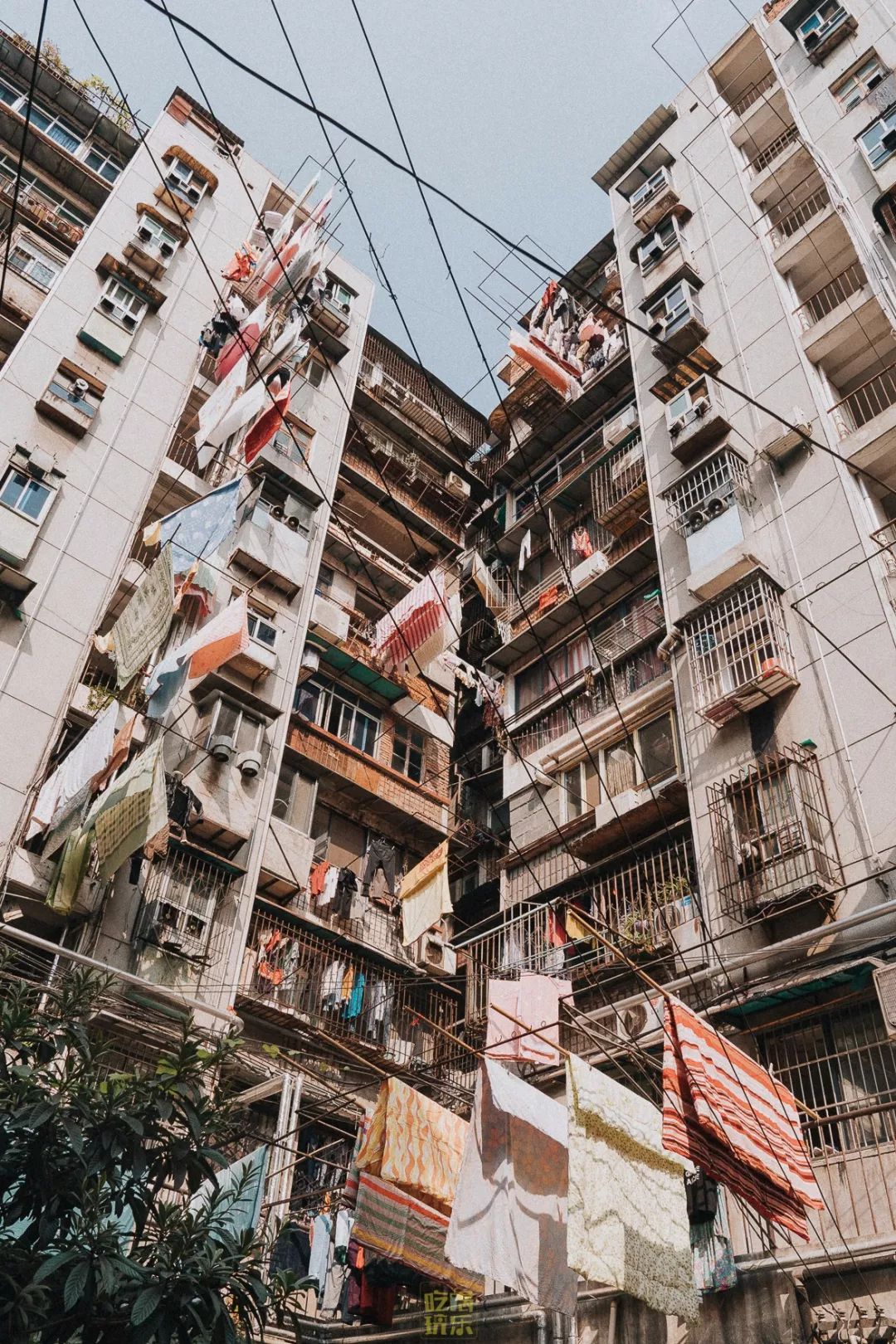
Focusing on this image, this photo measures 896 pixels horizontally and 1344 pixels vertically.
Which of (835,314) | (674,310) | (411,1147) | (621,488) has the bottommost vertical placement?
(411,1147)

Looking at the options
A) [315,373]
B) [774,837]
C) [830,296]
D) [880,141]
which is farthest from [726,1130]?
[315,373]

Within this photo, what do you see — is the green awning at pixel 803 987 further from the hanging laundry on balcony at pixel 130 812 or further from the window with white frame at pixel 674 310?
the window with white frame at pixel 674 310

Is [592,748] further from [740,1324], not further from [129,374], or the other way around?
[129,374]

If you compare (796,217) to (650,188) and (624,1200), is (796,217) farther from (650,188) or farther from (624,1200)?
(624,1200)

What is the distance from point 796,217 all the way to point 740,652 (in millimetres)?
11434

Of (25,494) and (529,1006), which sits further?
(25,494)

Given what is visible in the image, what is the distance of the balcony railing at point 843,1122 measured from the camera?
10719 mm

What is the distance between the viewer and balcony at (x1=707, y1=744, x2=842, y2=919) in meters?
13.5

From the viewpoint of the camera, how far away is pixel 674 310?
22844 mm

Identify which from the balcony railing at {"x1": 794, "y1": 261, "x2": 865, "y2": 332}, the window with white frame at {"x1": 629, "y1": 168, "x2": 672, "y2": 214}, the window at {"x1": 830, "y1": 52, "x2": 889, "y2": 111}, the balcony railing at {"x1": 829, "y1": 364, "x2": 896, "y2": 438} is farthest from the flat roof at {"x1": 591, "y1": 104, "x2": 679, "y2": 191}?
the balcony railing at {"x1": 829, "y1": 364, "x2": 896, "y2": 438}

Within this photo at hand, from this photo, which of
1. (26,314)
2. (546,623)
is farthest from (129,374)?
(546,623)

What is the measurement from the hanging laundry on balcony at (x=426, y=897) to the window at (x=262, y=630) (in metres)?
5.30

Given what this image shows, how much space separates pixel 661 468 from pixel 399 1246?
1500cm

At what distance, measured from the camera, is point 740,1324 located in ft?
34.2
